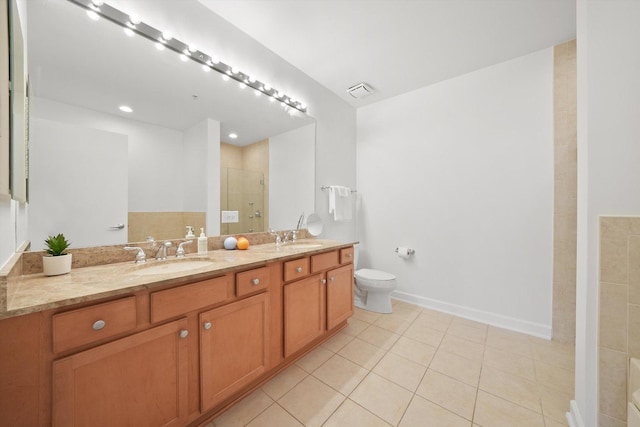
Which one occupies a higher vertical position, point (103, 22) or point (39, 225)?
point (103, 22)

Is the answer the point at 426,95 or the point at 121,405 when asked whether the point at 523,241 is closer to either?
the point at 426,95

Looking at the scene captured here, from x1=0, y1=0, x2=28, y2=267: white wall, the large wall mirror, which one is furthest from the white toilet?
x1=0, y1=0, x2=28, y2=267: white wall

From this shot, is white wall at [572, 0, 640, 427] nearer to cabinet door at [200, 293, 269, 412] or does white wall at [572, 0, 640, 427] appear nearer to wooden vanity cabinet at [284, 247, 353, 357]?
wooden vanity cabinet at [284, 247, 353, 357]

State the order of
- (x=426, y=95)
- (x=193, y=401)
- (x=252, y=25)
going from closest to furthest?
(x=193, y=401) → (x=252, y=25) → (x=426, y=95)

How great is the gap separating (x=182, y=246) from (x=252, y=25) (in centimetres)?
178

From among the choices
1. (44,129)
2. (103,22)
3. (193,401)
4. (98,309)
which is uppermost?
(103,22)

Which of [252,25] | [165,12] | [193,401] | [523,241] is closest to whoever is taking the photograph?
[193,401]

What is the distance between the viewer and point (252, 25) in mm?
1807

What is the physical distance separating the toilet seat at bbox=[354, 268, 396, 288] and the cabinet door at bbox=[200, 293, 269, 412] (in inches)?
53.4

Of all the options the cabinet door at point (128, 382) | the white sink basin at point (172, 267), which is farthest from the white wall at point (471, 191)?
the cabinet door at point (128, 382)

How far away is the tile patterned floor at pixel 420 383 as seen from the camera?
48.3 inches

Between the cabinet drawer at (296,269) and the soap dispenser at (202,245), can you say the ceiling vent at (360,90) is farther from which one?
the soap dispenser at (202,245)

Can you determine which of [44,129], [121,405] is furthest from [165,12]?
[121,405]

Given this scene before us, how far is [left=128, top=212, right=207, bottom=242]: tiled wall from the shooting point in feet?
4.35
